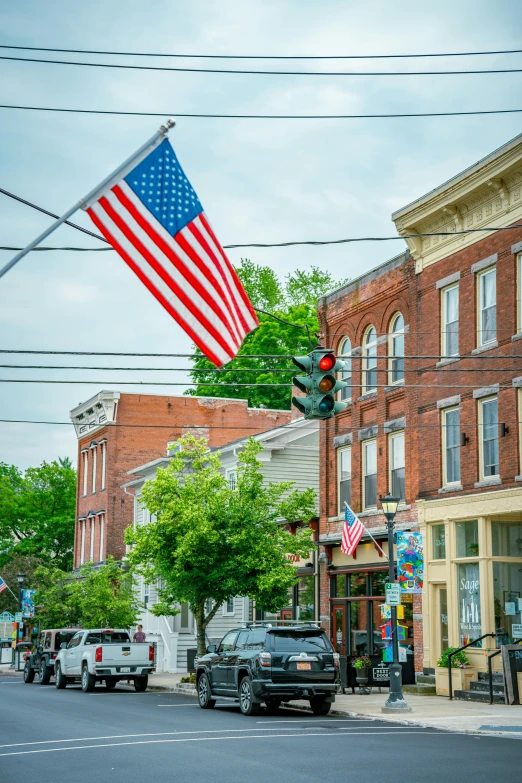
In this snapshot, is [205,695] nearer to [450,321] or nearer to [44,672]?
[450,321]

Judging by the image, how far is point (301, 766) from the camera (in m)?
13.8

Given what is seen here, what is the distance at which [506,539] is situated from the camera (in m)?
27.5

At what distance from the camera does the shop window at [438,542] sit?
29234 mm

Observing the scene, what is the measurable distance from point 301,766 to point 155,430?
1640 inches

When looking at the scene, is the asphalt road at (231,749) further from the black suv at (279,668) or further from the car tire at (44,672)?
the car tire at (44,672)

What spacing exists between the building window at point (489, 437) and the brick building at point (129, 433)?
2537 cm

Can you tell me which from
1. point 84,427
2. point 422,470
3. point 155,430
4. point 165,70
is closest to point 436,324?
point 422,470

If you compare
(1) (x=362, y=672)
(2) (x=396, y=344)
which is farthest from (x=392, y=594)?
(2) (x=396, y=344)

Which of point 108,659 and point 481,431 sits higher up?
point 481,431

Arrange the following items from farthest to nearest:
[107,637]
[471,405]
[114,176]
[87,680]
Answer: [107,637], [87,680], [471,405], [114,176]

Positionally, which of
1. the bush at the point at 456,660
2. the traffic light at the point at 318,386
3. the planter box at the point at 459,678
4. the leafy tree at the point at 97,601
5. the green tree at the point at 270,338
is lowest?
the planter box at the point at 459,678

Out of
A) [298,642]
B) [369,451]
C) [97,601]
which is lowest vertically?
[298,642]

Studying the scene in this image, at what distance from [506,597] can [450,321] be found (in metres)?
7.42

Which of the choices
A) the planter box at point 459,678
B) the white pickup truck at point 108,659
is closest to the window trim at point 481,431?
the planter box at point 459,678
